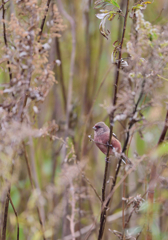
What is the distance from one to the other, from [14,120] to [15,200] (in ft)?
5.33

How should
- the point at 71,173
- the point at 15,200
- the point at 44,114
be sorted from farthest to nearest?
1. the point at 44,114
2. the point at 15,200
3. the point at 71,173

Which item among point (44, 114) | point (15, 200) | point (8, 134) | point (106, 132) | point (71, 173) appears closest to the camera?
point (8, 134)

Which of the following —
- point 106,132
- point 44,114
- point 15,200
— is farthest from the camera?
point 44,114

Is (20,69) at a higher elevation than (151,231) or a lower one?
higher

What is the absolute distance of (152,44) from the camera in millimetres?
683

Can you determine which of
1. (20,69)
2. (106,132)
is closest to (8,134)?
(20,69)

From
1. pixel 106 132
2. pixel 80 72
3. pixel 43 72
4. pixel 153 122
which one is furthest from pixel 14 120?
pixel 80 72

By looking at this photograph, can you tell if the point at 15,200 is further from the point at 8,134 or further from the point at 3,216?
the point at 8,134

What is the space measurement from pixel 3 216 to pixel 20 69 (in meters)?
0.48

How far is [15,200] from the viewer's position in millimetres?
2139

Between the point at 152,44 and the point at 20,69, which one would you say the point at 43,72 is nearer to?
the point at 20,69

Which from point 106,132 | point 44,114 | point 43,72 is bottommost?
point 44,114

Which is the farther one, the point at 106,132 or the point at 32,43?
the point at 106,132

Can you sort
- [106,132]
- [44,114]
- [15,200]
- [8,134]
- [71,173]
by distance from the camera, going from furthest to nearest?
[44,114], [15,200], [106,132], [71,173], [8,134]
